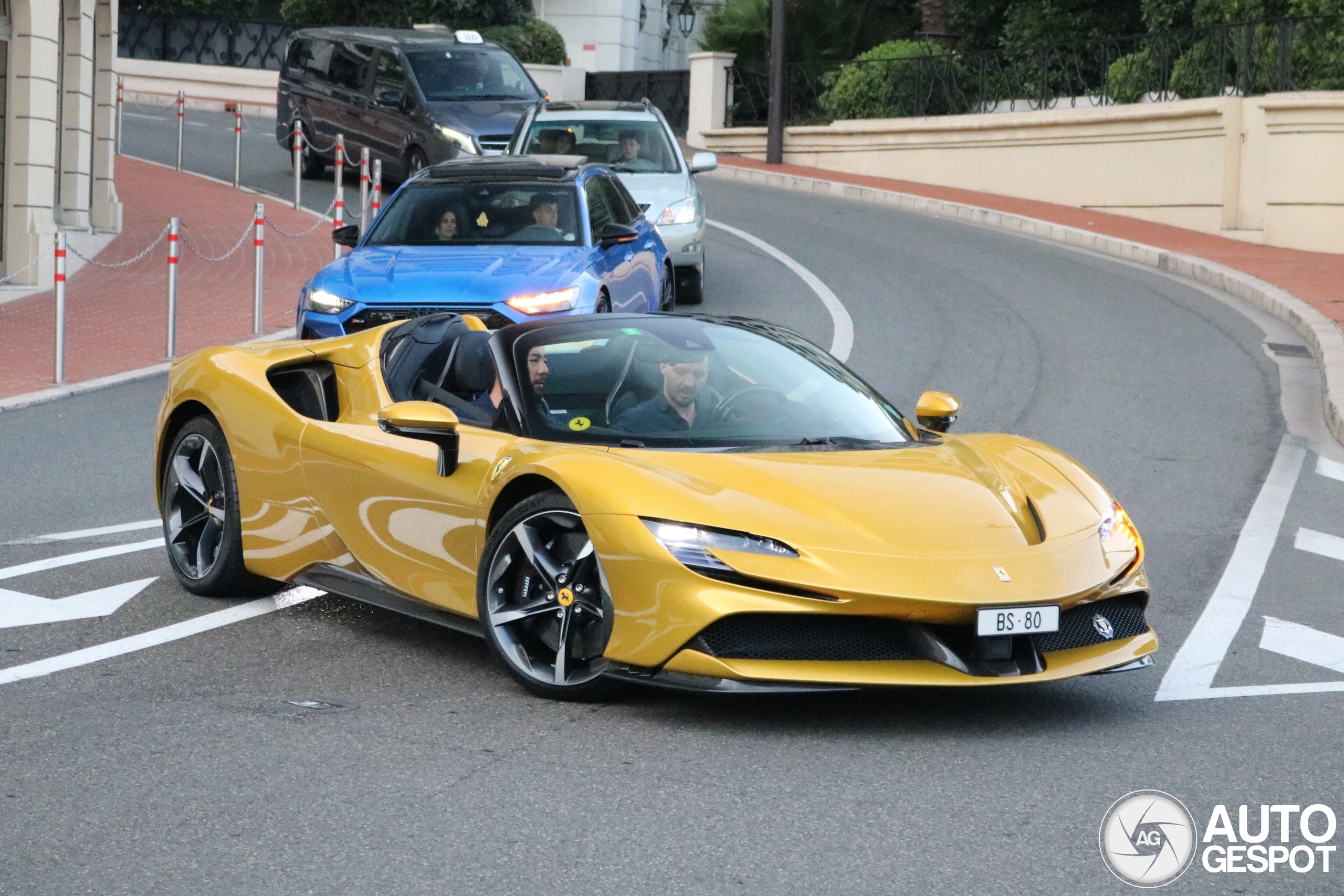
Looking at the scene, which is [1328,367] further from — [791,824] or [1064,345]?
[791,824]

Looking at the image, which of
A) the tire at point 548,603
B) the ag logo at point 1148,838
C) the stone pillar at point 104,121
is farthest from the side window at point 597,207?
the stone pillar at point 104,121

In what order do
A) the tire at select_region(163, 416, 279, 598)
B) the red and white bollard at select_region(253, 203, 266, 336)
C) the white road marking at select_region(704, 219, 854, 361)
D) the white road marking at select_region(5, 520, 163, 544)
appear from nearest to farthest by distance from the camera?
the tire at select_region(163, 416, 279, 598)
the white road marking at select_region(5, 520, 163, 544)
the white road marking at select_region(704, 219, 854, 361)
the red and white bollard at select_region(253, 203, 266, 336)

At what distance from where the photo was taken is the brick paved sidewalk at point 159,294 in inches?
595

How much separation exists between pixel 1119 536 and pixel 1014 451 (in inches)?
28.2

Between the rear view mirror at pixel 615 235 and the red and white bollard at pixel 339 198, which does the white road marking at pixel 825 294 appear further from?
the red and white bollard at pixel 339 198

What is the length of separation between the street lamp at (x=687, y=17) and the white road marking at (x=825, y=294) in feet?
82.1

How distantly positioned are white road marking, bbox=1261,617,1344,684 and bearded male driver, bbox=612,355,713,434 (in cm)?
224

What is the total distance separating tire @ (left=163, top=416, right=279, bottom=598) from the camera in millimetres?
7301

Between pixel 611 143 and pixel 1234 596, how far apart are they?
39.6 feet

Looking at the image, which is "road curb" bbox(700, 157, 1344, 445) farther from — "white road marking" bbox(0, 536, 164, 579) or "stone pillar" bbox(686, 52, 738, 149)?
"white road marking" bbox(0, 536, 164, 579)

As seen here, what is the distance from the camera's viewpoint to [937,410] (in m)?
7.14

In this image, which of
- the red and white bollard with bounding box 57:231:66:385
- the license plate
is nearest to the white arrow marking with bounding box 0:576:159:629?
the license plate

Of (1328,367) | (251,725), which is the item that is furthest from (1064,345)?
(251,725)

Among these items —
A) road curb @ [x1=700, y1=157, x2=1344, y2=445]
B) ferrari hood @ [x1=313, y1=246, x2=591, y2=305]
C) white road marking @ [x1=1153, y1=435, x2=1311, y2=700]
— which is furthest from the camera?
road curb @ [x1=700, y1=157, x2=1344, y2=445]
